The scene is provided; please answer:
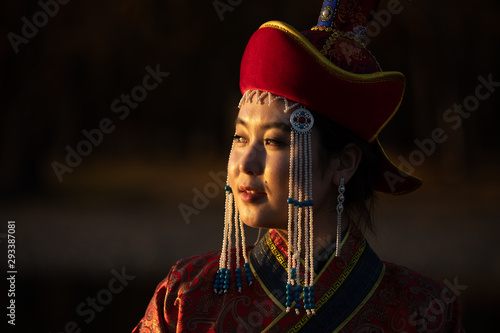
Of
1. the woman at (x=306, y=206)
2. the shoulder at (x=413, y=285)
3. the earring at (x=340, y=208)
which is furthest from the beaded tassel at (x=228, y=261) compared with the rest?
the shoulder at (x=413, y=285)

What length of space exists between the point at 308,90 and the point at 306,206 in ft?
0.94

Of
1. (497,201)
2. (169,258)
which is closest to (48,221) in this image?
(169,258)

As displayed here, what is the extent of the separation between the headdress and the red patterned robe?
5cm

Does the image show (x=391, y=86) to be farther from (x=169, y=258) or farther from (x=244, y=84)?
(x=169, y=258)

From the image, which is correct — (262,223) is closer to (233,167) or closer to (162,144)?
(233,167)

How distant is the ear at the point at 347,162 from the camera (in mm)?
1701

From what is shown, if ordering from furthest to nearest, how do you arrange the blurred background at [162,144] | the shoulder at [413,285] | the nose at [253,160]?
the blurred background at [162,144] < the shoulder at [413,285] < the nose at [253,160]

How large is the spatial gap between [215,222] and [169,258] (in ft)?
1.18

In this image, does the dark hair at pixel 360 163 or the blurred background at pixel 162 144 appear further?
the blurred background at pixel 162 144

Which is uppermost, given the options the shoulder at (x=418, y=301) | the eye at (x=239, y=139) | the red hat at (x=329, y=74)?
the red hat at (x=329, y=74)

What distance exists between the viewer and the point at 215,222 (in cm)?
383

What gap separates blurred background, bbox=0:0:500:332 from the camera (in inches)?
140

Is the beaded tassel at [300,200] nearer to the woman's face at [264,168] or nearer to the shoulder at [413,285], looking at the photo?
the woman's face at [264,168]

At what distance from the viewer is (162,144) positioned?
4125 mm
